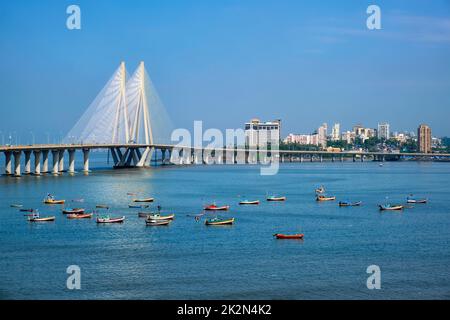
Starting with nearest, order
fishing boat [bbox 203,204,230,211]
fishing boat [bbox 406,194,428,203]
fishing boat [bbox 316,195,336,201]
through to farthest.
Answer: fishing boat [bbox 203,204,230,211]
fishing boat [bbox 406,194,428,203]
fishing boat [bbox 316,195,336,201]

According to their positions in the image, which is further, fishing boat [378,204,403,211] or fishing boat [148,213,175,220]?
fishing boat [378,204,403,211]

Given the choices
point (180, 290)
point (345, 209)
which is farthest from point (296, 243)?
point (345, 209)

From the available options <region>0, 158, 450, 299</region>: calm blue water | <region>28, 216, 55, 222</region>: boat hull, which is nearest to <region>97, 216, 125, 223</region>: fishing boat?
<region>0, 158, 450, 299</region>: calm blue water

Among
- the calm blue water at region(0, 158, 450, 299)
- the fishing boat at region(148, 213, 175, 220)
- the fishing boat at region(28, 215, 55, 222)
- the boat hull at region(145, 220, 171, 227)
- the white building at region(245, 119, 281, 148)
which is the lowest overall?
the calm blue water at region(0, 158, 450, 299)

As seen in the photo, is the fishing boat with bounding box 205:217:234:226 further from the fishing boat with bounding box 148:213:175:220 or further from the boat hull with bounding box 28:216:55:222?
the boat hull with bounding box 28:216:55:222

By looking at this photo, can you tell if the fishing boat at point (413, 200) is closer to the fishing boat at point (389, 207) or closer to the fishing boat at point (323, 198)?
the fishing boat at point (389, 207)

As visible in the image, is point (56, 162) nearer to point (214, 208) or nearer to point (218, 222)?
point (214, 208)
